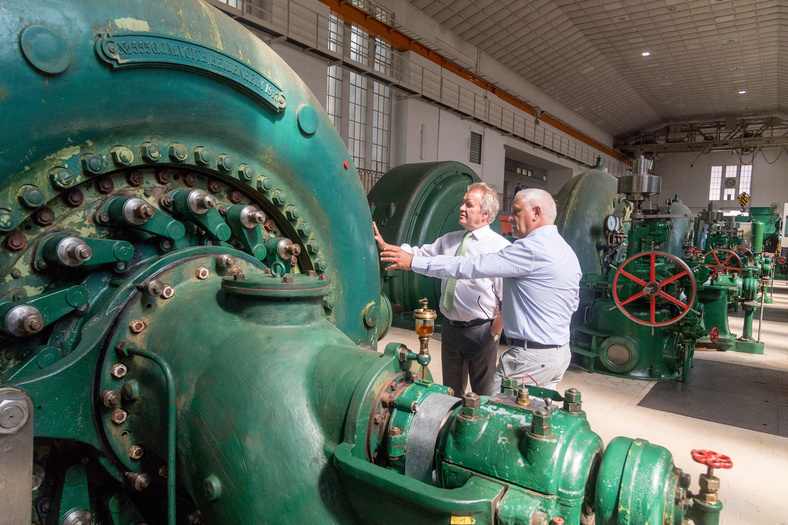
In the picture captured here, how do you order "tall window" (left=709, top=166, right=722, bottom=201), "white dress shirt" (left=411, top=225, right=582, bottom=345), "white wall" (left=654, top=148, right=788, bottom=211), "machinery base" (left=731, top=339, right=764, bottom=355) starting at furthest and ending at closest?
"tall window" (left=709, top=166, right=722, bottom=201) → "white wall" (left=654, top=148, right=788, bottom=211) → "machinery base" (left=731, top=339, right=764, bottom=355) → "white dress shirt" (left=411, top=225, right=582, bottom=345)

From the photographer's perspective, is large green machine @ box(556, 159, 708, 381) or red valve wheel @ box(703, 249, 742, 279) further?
red valve wheel @ box(703, 249, 742, 279)

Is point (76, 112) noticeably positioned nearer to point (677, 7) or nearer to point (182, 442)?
point (182, 442)

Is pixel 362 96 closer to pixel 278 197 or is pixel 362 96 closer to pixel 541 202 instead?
pixel 541 202

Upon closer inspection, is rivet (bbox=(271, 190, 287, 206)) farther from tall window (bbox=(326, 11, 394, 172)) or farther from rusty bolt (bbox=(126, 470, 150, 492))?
tall window (bbox=(326, 11, 394, 172))

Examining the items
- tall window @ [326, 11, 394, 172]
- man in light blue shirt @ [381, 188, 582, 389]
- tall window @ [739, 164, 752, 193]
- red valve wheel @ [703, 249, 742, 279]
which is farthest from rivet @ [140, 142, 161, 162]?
tall window @ [739, 164, 752, 193]

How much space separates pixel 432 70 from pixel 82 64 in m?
11.4

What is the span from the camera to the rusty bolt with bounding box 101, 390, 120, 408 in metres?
1.01

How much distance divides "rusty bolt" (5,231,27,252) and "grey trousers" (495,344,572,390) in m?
1.77

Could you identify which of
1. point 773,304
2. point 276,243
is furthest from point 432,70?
point 276,243

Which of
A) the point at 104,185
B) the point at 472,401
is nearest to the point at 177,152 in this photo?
the point at 104,185

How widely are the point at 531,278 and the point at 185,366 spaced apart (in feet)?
5.10

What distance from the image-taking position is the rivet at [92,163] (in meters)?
1.03

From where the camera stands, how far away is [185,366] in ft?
3.31

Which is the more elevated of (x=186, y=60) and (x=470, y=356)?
(x=186, y=60)
